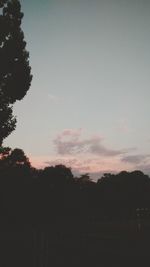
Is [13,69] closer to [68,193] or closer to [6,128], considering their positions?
[6,128]

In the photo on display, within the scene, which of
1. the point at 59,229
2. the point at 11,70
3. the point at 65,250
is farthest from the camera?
the point at 11,70

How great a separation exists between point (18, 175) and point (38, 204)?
3.63 metres

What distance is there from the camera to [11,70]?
60.5 ft

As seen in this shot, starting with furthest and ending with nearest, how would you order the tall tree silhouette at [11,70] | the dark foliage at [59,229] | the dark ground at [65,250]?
1. the tall tree silhouette at [11,70]
2. the dark foliage at [59,229]
3. the dark ground at [65,250]

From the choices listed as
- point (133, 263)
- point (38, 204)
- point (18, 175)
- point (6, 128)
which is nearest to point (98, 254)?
point (133, 263)

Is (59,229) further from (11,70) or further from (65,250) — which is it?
(11,70)

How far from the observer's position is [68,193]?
34.8 meters

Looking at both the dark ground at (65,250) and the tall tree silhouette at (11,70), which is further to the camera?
the tall tree silhouette at (11,70)

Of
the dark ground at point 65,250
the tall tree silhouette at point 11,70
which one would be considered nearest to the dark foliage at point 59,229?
the dark ground at point 65,250

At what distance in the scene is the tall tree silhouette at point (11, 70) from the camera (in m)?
18.3

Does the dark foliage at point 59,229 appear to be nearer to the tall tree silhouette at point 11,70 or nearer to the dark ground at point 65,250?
the dark ground at point 65,250

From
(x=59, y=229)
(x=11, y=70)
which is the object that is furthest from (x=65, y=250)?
(x=11, y=70)

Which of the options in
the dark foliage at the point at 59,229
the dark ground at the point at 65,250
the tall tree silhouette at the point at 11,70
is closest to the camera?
the dark ground at the point at 65,250

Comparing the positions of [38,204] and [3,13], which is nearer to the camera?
Answer: [3,13]
